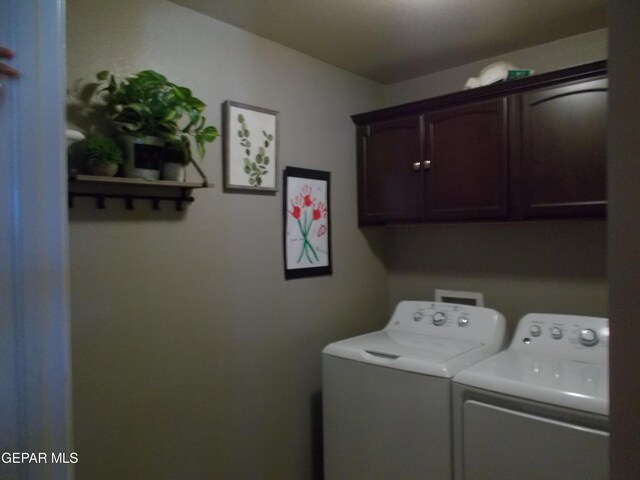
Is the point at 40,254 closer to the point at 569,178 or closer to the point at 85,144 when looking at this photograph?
the point at 85,144

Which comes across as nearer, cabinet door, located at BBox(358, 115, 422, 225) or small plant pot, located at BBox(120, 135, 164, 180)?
small plant pot, located at BBox(120, 135, 164, 180)

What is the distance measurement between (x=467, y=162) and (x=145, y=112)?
4.67 ft

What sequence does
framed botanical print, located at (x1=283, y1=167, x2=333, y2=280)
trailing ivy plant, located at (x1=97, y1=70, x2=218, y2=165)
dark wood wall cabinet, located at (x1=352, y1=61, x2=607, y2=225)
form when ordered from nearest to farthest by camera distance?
trailing ivy plant, located at (x1=97, y1=70, x2=218, y2=165) → dark wood wall cabinet, located at (x1=352, y1=61, x2=607, y2=225) → framed botanical print, located at (x1=283, y1=167, x2=333, y2=280)

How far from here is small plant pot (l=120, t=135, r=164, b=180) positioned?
143cm

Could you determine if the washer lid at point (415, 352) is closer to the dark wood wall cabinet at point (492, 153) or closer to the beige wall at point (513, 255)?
the beige wall at point (513, 255)

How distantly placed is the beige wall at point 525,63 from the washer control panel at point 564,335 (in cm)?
117

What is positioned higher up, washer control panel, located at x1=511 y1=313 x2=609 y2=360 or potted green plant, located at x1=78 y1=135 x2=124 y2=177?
potted green plant, located at x1=78 y1=135 x2=124 y2=177

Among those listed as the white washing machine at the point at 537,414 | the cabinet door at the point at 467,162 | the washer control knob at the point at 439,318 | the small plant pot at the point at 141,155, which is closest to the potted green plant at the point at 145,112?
the small plant pot at the point at 141,155

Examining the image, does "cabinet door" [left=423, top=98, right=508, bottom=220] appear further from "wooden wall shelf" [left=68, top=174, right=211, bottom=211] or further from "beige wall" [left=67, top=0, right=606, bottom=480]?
"wooden wall shelf" [left=68, top=174, right=211, bottom=211]

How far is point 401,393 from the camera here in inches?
66.6

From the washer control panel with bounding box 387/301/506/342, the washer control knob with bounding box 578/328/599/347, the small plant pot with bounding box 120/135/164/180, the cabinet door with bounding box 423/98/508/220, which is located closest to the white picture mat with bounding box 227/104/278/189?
the small plant pot with bounding box 120/135/164/180

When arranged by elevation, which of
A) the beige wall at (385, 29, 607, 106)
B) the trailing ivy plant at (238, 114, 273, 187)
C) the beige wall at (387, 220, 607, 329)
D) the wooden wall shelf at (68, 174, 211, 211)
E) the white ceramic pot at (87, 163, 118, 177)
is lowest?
the beige wall at (387, 220, 607, 329)

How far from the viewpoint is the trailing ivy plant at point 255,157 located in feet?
6.15

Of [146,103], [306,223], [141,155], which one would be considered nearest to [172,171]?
[141,155]
